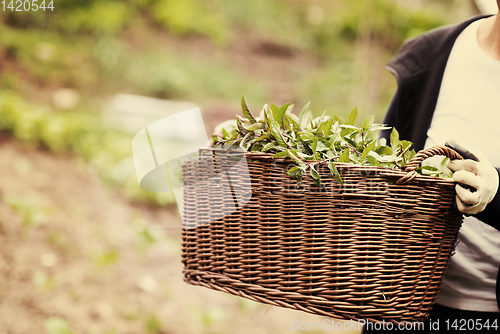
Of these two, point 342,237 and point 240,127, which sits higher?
point 240,127

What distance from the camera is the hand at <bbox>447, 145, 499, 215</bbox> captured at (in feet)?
2.55

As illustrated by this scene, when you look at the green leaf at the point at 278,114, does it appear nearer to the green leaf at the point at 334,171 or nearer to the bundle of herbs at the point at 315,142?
the bundle of herbs at the point at 315,142

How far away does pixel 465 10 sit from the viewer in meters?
4.99

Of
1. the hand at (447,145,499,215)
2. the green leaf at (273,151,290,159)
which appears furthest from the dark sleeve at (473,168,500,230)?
the green leaf at (273,151,290,159)

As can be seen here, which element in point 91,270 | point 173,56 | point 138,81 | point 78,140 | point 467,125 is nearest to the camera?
point 467,125

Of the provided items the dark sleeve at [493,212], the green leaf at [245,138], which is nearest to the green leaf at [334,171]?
the green leaf at [245,138]

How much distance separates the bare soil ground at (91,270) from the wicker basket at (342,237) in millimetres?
1294

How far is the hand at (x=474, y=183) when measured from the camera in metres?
0.78

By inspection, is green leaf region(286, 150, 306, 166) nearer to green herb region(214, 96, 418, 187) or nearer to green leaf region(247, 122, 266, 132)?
green herb region(214, 96, 418, 187)

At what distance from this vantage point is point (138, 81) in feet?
14.9

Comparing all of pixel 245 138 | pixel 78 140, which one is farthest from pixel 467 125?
pixel 78 140

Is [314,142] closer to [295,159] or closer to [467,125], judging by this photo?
[295,159]

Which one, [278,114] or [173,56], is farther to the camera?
[173,56]

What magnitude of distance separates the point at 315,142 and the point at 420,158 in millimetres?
223
